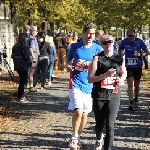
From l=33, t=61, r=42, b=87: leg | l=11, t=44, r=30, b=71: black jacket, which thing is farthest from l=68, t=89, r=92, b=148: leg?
l=33, t=61, r=42, b=87: leg

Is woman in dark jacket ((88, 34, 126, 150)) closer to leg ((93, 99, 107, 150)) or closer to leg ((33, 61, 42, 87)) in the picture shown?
leg ((93, 99, 107, 150))

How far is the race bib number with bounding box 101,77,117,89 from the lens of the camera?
6605 millimetres

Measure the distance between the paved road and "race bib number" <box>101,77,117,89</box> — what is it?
1.32m

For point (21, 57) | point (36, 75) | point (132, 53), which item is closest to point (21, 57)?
point (21, 57)

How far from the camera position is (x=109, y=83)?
21.7ft

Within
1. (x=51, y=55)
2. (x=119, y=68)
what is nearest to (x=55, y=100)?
(x=51, y=55)

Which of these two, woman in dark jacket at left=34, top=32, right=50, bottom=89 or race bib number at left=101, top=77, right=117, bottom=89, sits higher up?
race bib number at left=101, top=77, right=117, bottom=89

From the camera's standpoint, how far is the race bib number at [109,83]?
661 centimetres

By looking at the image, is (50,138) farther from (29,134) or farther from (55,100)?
(55,100)

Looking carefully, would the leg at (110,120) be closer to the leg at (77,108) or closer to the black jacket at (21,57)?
the leg at (77,108)

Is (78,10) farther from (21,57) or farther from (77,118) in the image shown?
(77,118)

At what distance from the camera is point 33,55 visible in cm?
1345

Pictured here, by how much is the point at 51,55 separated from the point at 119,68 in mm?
10518

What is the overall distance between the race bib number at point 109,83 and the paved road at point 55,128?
51.9 inches
